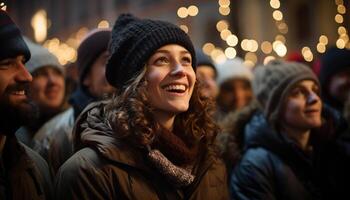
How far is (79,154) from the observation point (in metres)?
2.56

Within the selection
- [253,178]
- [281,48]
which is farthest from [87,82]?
[281,48]

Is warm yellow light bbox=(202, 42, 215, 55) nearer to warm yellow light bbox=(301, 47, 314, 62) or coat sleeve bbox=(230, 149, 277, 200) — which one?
warm yellow light bbox=(301, 47, 314, 62)

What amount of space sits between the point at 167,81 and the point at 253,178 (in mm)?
1259

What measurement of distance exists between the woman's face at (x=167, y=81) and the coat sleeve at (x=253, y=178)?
1.11 metres

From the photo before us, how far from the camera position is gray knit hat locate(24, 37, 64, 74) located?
4223mm

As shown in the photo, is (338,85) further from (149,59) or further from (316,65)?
(149,59)

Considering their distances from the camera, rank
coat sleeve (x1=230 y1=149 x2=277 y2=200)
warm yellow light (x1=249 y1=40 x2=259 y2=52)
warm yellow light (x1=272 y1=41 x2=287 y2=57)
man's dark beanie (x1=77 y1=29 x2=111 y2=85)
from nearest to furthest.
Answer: coat sleeve (x1=230 y1=149 x2=277 y2=200)
man's dark beanie (x1=77 y1=29 x2=111 y2=85)
warm yellow light (x1=272 y1=41 x2=287 y2=57)
warm yellow light (x1=249 y1=40 x2=259 y2=52)

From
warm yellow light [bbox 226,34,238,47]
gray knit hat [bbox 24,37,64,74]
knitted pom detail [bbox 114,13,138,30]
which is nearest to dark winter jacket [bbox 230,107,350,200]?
knitted pom detail [bbox 114,13,138,30]

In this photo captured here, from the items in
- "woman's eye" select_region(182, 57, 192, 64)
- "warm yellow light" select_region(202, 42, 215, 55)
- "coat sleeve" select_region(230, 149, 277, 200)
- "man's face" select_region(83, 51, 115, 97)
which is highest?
"woman's eye" select_region(182, 57, 192, 64)

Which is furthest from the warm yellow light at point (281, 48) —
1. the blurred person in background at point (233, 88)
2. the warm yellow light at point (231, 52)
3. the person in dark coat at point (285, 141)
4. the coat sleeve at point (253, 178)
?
the coat sleeve at point (253, 178)

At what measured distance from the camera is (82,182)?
2.44m

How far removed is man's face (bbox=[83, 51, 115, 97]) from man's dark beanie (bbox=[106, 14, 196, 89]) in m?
0.87

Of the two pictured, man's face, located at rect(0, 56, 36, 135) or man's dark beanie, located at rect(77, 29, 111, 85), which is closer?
man's face, located at rect(0, 56, 36, 135)

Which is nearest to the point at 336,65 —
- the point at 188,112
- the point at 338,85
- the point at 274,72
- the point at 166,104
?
the point at 338,85
